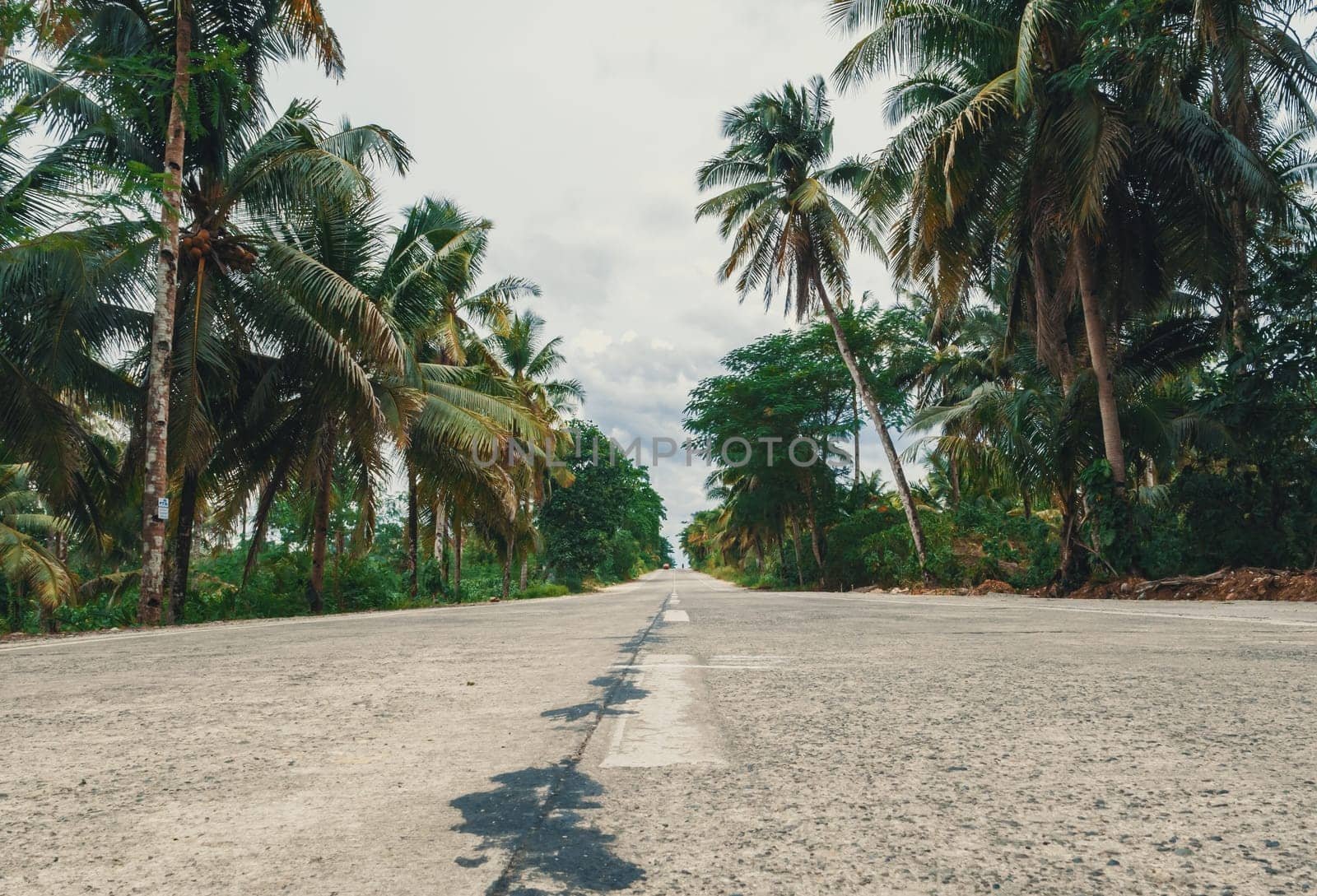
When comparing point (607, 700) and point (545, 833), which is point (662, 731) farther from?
point (545, 833)

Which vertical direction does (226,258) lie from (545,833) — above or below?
above

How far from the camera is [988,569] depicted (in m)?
18.7

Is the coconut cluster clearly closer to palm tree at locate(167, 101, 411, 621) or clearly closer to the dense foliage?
palm tree at locate(167, 101, 411, 621)

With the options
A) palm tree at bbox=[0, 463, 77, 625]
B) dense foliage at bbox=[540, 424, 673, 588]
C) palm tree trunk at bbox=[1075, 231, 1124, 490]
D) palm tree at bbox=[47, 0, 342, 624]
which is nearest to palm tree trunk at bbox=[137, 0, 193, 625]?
palm tree at bbox=[47, 0, 342, 624]

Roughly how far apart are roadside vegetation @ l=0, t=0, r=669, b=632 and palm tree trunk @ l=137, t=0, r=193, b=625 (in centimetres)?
3

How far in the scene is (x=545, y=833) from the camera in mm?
1415

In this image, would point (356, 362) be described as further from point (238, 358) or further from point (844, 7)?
point (844, 7)

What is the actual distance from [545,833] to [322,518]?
14.1 m

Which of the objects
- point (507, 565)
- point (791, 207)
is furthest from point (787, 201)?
point (507, 565)

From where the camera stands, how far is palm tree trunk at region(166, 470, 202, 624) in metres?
11.2

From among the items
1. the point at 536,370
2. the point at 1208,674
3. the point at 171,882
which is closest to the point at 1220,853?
the point at 171,882

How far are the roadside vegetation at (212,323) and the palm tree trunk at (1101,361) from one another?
31.3 ft

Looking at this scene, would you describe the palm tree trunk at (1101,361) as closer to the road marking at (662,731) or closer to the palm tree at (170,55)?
the road marking at (662,731)

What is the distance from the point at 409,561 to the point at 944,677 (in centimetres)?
1733
